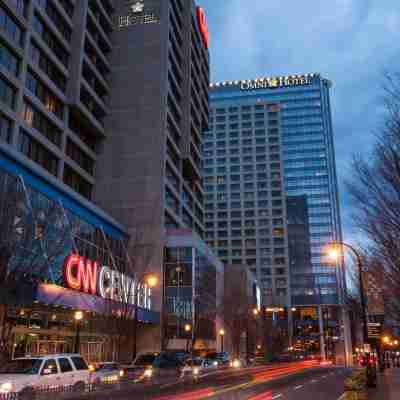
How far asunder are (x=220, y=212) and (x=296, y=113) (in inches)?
1785

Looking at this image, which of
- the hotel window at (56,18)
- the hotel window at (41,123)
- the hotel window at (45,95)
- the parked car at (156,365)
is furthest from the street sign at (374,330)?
the hotel window at (56,18)

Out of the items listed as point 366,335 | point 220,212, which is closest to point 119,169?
point 366,335

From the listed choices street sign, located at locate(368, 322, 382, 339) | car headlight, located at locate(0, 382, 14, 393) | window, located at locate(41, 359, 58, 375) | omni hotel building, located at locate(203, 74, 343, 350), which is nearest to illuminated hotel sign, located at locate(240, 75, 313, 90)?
omni hotel building, located at locate(203, 74, 343, 350)

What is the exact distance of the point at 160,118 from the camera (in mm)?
68375

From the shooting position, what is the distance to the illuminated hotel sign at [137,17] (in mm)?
73688

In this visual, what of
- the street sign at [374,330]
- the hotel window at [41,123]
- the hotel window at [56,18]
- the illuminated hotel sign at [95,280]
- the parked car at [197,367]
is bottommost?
the parked car at [197,367]

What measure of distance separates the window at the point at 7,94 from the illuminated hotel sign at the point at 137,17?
103 feet

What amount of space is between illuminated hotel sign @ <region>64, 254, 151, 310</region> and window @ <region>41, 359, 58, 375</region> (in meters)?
18.3

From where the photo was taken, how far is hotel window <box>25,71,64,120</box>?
166 feet

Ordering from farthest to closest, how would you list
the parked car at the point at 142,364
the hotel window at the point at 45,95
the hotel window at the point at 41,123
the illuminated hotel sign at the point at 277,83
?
the illuminated hotel sign at the point at 277,83 → the hotel window at the point at 45,95 → the hotel window at the point at 41,123 → the parked car at the point at 142,364

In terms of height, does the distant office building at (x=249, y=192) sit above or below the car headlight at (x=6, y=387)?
above

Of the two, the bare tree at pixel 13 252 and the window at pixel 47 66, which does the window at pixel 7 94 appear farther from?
the bare tree at pixel 13 252

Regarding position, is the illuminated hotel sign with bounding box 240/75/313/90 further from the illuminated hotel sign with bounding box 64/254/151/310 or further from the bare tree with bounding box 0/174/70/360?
the bare tree with bounding box 0/174/70/360

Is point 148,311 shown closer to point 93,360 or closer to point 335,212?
point 93,360
